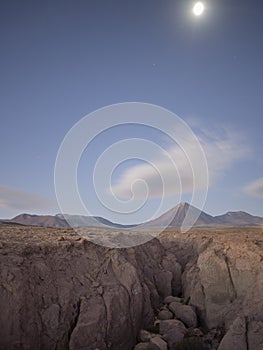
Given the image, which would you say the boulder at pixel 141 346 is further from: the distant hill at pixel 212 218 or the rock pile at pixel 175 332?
the distant hill at pixel 212 218

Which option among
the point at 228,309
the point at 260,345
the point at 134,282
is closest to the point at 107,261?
the point at 134,282

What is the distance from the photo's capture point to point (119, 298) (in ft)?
62.3

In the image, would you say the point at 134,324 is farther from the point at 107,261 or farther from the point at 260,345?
the point at 260,345

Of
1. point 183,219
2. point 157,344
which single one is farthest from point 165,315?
point 183,219

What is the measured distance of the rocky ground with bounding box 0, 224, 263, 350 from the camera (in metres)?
16.2

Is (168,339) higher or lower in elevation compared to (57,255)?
lower

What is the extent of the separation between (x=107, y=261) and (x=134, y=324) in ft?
13.4

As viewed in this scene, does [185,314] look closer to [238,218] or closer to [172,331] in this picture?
[172,331]

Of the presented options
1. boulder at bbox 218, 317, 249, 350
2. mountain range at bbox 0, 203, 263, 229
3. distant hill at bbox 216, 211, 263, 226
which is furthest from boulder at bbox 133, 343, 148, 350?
distant hill at bbox 216, 211, 263, 226

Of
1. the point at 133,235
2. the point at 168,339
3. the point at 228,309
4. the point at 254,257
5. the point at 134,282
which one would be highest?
the point at 133,235

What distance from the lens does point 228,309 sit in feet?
68.5

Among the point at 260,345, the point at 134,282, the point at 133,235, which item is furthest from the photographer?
the point at 133,235

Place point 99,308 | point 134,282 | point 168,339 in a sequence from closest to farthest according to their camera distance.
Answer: point 99,308, point 168,339, point 134,282

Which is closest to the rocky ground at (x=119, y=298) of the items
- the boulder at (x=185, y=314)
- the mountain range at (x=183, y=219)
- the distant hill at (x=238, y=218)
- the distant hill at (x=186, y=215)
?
the boulder at (x=185, y=314)
